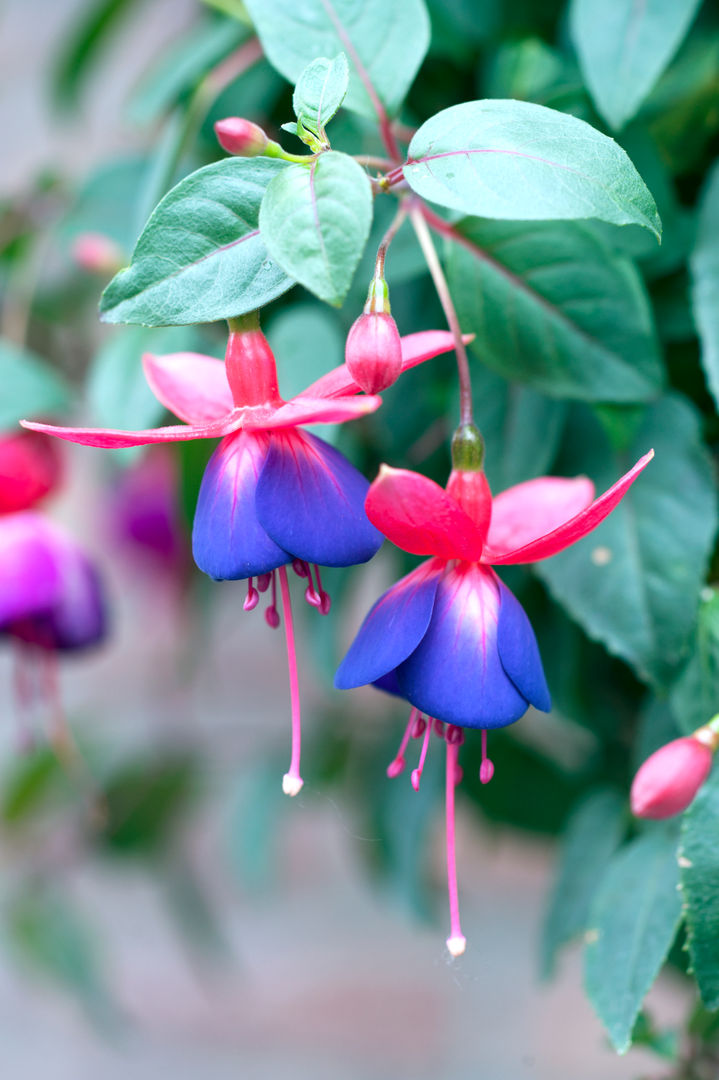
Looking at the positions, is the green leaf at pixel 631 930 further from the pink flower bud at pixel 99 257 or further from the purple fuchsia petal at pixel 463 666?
the pink flower bud at pixel 99 257

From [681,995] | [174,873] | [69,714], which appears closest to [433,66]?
[681,995]

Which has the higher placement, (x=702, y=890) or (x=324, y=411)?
(x=324, y=411)

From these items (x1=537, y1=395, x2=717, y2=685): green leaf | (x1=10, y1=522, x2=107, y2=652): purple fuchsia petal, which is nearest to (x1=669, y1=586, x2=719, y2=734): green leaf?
(x1=537, y1=395, x2=717, y2=685): green leaf

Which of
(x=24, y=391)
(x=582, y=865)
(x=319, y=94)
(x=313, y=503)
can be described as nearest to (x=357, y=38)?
(x=319, y=94)

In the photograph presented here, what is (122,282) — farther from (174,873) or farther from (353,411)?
(174,873)

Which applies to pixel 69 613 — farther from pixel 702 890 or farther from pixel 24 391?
pixel 702 890

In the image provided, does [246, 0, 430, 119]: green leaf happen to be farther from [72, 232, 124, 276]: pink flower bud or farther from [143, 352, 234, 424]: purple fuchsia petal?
[72, 232, 124, 276]: pink flower bud
